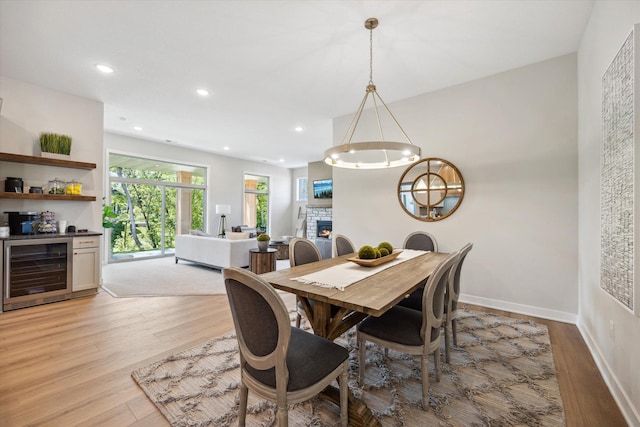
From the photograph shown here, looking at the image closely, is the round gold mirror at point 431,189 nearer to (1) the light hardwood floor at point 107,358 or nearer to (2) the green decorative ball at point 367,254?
(1) the light hardwood floor at point 107,358

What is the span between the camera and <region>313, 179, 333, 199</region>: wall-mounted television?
838cm

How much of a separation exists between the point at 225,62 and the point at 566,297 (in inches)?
182

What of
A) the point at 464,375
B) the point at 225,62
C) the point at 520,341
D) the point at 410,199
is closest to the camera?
the point at 464,375

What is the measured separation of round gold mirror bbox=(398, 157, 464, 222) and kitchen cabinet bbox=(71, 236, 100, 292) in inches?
175

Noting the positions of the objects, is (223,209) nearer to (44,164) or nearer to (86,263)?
A: (86,263)

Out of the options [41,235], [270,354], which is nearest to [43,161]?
[41,235]

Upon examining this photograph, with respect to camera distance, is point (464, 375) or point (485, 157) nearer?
point (464, 375)

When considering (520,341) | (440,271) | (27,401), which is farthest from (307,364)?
(520,341)

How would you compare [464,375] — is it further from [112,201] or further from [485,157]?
[112,201]

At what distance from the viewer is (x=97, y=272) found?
12.9 ft

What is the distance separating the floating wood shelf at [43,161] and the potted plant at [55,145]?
9 centimetres

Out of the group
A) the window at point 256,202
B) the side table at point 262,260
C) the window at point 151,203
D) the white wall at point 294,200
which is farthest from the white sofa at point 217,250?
the white wall at point 294,200

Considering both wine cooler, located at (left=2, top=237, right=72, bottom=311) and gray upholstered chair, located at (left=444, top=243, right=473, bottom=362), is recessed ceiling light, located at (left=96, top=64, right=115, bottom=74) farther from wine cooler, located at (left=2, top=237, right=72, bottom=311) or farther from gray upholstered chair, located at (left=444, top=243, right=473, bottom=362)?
gray upholstered chair, located at (left=444, top=243, right=473, bottom=362)

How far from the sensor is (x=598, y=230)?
7.43 ft
